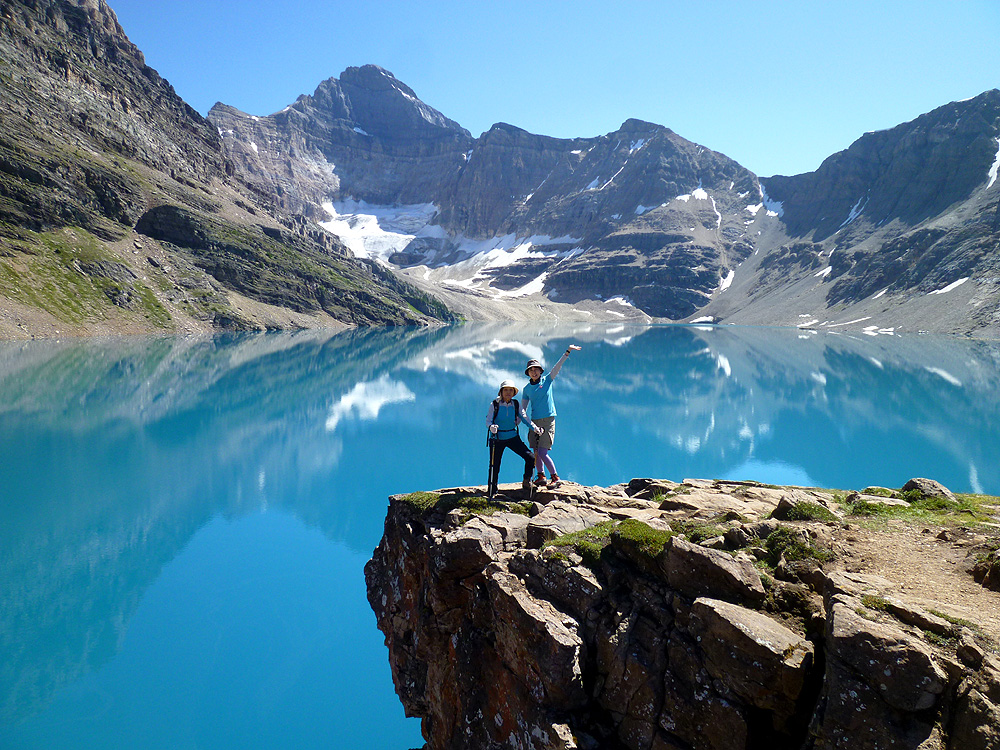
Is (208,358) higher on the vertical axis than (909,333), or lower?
lower

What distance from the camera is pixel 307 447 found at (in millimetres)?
30516

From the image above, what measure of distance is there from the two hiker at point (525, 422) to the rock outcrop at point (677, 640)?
1.07 m

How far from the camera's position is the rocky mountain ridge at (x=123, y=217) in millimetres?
81938

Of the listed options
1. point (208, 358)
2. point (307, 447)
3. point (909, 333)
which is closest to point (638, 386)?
point (307, 447)

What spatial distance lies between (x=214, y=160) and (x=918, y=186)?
217 metres

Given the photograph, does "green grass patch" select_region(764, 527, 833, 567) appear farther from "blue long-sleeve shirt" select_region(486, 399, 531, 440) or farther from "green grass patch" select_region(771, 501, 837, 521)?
"blue long-sleeve shirt" select_region(486, 399, 531, 440)

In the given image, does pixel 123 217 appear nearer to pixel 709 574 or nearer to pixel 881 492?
pixel 709 574

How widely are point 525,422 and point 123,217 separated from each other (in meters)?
124

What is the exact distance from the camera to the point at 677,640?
567 cm

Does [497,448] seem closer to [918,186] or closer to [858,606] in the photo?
[858,606]

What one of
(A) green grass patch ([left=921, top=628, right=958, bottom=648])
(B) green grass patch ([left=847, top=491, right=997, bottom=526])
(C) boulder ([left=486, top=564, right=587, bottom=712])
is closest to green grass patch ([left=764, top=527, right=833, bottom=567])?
(A) green grass patch ([left=921, top=628, right=958, bottom=648])

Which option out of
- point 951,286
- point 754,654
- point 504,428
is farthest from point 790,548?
point 951,286

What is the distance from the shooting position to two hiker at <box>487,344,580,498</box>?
10.5m

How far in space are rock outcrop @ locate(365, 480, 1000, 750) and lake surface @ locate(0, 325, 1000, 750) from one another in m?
4.87
